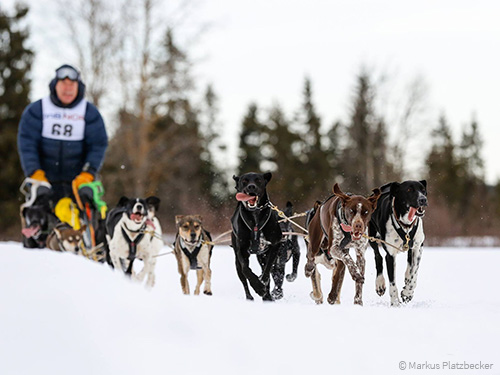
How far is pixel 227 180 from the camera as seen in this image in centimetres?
3309

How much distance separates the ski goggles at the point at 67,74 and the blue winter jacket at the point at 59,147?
0.50 feet

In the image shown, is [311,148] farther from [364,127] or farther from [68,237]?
[68,237]

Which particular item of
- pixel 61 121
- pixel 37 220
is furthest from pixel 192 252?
pixel 61 121

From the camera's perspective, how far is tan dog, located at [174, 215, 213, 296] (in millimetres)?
6066

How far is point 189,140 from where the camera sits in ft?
71.7

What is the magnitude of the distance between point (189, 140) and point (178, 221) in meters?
15.8

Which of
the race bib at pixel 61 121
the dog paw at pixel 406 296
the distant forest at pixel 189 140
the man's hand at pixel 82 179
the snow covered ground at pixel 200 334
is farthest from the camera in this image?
the distant forest at pixel 189 140

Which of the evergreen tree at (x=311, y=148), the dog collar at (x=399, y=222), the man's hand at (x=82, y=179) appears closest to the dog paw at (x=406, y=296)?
the dog collar at (x=399, y=222)

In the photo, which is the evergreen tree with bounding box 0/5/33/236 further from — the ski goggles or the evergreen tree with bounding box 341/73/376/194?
the ski goggles

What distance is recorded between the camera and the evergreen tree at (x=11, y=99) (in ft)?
72.1

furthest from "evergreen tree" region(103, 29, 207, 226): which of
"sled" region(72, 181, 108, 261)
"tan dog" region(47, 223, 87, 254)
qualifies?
"tan dog" region(47, 223, 87, 254)

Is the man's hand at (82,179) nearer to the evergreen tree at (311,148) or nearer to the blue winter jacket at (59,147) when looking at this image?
the blue winter jacket at (59,147)

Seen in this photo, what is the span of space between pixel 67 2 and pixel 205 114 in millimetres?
18101

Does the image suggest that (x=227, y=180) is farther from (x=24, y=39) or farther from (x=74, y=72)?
(x=74, y=72)
